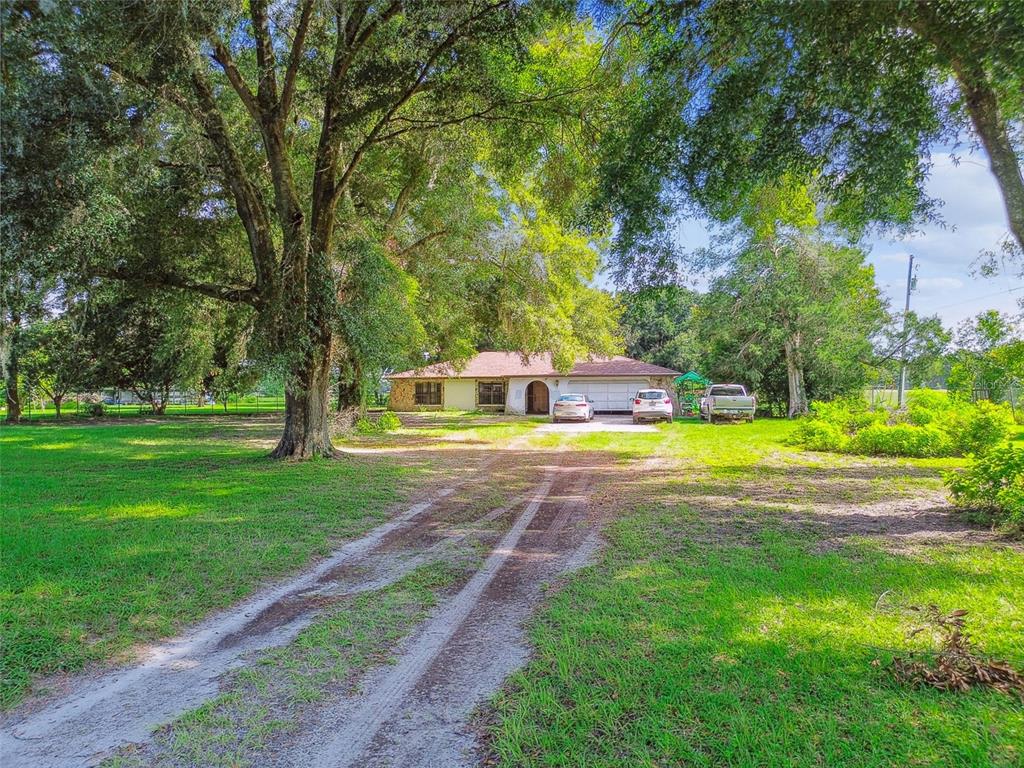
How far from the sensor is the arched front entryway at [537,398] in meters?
34.6

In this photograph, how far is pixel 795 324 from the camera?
26.2 meters

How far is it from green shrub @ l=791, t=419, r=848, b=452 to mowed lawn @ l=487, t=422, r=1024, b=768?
8.08 m

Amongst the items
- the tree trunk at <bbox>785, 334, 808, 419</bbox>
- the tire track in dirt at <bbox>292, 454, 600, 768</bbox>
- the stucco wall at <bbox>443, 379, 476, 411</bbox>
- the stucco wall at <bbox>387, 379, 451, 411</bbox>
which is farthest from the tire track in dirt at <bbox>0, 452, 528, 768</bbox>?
the stucco wall at <bbox>387, 379, 451, 411</bbox>

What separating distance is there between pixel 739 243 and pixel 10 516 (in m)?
26.9

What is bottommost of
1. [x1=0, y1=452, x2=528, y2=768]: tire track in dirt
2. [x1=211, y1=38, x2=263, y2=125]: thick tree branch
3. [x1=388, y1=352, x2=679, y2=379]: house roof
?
[x1=0, y1=452, x2=528, y2=768]: tire track in dirt

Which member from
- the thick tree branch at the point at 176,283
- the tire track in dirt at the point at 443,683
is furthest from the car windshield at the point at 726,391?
the tire track in dirt at the point at 443,683

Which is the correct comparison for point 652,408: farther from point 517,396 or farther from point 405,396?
point 405,396

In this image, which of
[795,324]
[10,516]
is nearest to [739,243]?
[795,324]

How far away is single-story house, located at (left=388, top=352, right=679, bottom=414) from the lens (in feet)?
106

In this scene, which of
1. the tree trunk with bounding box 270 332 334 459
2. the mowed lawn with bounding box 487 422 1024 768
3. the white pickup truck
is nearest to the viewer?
the mowed lawn with bounding box 487 422 1024 768

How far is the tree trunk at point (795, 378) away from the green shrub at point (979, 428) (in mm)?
Answer: 13614

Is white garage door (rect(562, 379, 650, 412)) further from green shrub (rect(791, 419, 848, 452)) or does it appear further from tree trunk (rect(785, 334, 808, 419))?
green shrub (rect(791, 419, 848, 452))

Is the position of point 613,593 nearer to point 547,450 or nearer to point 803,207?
point 803,207

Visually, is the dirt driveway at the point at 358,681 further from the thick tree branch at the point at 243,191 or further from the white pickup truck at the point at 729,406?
the white pickup truck at the point at 729,406
